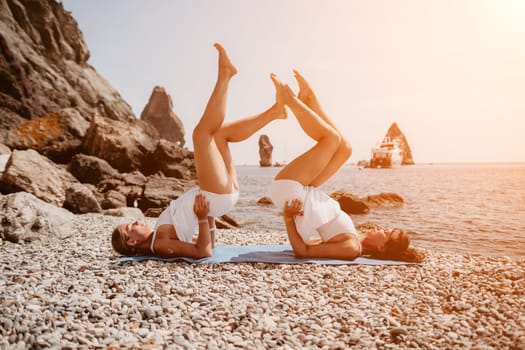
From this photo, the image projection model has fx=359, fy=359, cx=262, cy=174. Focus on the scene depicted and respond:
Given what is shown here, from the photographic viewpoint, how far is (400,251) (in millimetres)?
5410

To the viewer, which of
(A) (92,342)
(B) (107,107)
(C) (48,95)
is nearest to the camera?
(A) (92,342)

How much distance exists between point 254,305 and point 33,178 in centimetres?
876

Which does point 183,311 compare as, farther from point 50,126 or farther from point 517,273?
point 50,126

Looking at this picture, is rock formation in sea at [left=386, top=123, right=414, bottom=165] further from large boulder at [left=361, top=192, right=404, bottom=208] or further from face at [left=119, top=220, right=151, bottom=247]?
face at [left=119, top=220, right=151, bottom=247]

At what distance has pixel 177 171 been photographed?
1581cm

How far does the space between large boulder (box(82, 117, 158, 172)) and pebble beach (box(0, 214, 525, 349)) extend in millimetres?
10944

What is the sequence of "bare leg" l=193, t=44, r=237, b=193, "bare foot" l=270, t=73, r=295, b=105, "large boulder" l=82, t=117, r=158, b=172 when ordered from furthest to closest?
"large boulder" l=82, t=117, r=158, b=172 → "bare foot" l=270, t=73, r=295, b=105 → "bare leg" l=193, t=44, r=237, b=193

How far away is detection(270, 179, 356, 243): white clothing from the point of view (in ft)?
15.9

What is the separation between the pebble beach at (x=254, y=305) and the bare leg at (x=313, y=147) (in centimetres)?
127

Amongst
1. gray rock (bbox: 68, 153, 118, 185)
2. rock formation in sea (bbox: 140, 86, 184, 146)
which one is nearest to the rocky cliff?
gray rock (bbox: 68, 153, 118, 185)

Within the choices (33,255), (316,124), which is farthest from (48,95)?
(316,124)

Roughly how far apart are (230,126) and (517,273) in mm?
4388

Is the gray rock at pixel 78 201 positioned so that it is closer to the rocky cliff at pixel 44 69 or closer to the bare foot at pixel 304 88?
the bare foot at pixel 304 88

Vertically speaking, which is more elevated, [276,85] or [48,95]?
[48,95]
